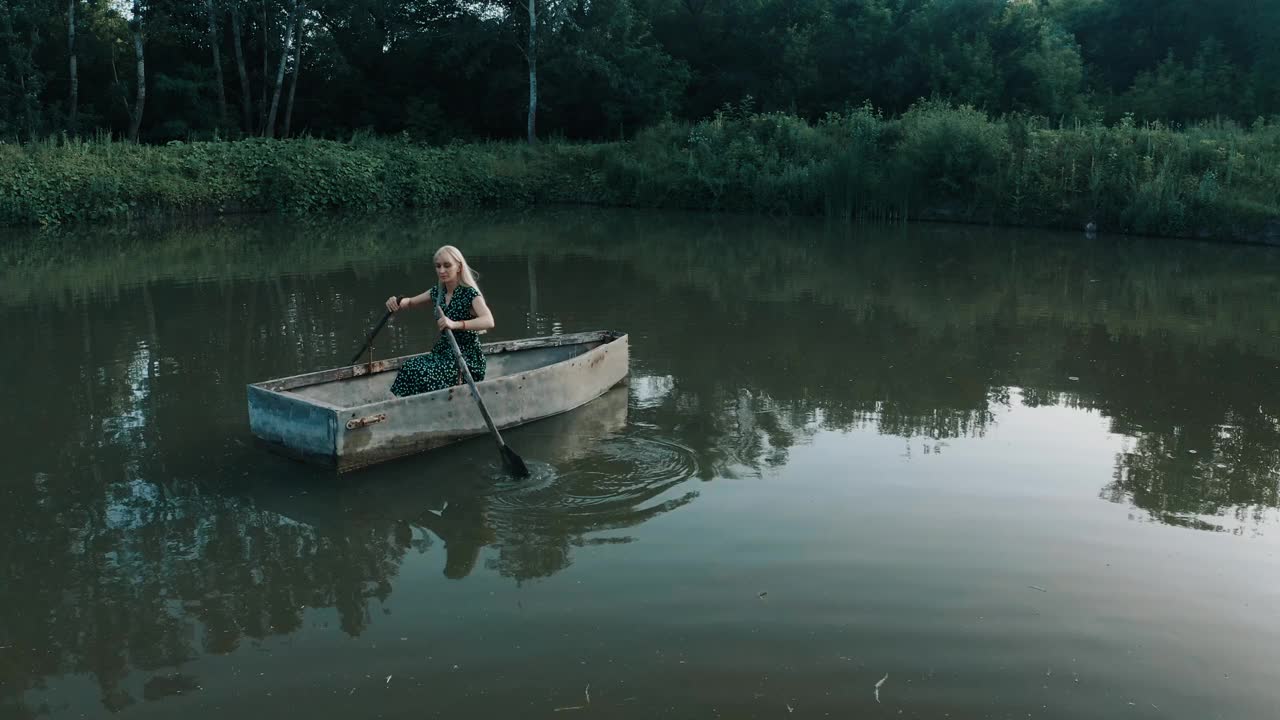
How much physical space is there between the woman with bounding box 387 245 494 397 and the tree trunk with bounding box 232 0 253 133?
2706 cm

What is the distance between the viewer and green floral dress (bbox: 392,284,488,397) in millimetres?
7172

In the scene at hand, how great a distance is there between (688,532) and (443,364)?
7.71 ft

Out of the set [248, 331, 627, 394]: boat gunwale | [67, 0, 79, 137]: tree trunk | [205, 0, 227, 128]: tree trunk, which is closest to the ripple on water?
[248, 331, 627, 394]: boat gunwale

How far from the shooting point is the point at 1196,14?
30000 millimetres

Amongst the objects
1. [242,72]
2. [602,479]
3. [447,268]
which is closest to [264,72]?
[242,72]

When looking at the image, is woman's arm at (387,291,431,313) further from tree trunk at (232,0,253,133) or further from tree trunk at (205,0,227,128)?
tree trunk at (232,0,253,133)

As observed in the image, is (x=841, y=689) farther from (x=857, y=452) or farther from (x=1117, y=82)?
(x=1117, y=82)

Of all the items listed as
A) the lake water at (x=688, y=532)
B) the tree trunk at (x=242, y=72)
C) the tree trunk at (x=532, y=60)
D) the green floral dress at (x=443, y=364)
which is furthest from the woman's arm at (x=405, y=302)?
the tree trunk at (x=242, y=72)

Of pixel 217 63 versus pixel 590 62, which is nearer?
pixel 217 63

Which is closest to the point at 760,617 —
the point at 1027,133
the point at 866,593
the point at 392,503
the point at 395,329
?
the point at 866,593

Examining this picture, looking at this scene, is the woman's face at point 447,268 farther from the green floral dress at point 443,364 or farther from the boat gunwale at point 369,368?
the boat gunwale at point 369,368

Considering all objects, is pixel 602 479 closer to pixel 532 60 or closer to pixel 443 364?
pixel 443 364

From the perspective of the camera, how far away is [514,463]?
6.59 meters

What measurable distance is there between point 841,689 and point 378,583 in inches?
89.2
